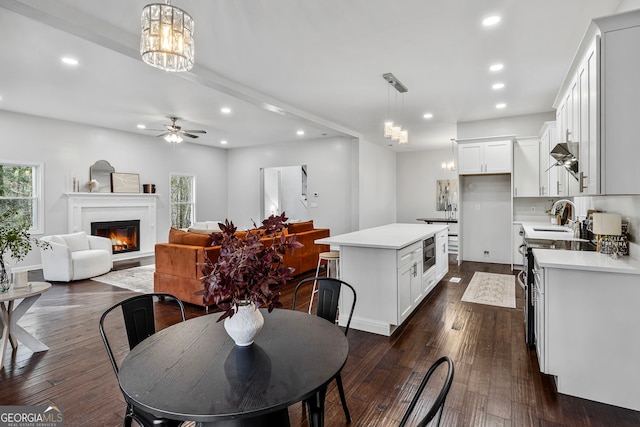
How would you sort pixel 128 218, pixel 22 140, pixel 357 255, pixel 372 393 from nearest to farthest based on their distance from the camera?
pixel 372 393 → pixel 357 255 → pixel 22 140 → pixel 128 218

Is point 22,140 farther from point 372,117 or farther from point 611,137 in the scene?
point 611,137

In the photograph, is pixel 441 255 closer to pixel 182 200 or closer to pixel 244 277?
pixel 244 277

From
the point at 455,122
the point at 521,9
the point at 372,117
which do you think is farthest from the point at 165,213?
the point at 521,9

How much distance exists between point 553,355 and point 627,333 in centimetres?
44

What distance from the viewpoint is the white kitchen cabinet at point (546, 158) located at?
15.5 ft

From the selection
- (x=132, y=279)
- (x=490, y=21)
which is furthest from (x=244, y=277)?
(x=132, y=279)

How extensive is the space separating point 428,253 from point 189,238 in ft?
10.3

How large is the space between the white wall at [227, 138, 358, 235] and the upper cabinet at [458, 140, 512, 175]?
2.44 meters

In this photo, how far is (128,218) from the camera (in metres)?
7.60

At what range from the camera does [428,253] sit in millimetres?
4398

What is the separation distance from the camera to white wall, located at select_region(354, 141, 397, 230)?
7980 mm

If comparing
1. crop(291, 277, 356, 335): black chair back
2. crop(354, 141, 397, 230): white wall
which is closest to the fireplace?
crop(354, 141, 397, 230): white wall

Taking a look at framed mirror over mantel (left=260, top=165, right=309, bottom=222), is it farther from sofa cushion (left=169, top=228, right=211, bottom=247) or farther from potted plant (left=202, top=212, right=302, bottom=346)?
potted plant (left=202, top=212, right=302, bottom=346)

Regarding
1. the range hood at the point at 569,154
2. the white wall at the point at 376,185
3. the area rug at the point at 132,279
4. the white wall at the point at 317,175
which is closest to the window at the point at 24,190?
the area rug at the point at 132,279
